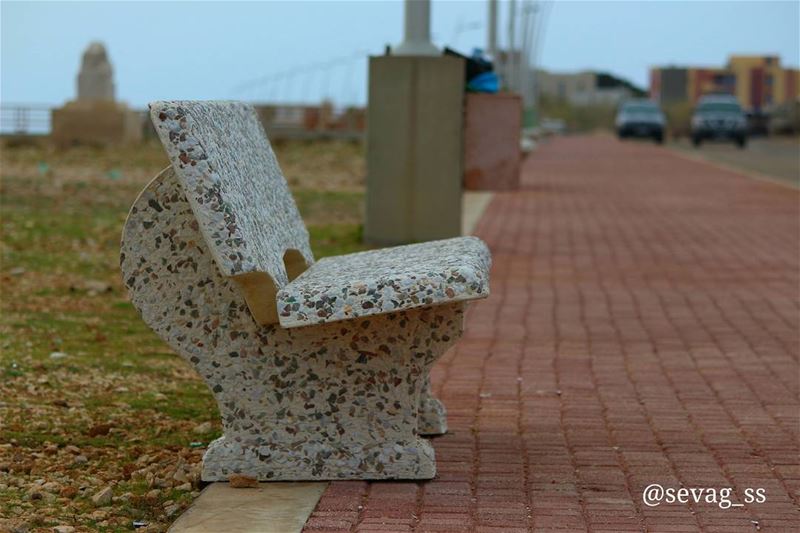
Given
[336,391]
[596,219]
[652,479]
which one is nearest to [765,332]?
[652,479]

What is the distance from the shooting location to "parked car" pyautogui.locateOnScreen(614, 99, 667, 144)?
56812 millimetres

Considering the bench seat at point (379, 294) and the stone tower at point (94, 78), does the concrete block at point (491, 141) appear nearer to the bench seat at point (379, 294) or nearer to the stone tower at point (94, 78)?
the bench seat at point (379, 294)

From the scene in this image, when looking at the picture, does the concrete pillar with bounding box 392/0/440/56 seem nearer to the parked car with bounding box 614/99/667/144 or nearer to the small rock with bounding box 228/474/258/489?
the small rock with bounding box 228/474/258/489

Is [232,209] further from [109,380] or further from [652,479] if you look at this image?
[109,380]

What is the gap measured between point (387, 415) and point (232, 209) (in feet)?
2.66

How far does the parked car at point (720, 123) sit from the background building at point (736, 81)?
231ft

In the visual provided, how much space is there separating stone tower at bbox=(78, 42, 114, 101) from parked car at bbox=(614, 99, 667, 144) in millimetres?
27241

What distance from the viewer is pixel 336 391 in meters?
4.34

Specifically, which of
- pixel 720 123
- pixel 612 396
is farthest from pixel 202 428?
pixel 720 123

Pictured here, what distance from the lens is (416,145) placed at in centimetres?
1170

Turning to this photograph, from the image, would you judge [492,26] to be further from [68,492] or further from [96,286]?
[68,492]

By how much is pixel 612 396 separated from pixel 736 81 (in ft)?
435

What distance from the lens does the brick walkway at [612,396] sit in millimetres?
4039

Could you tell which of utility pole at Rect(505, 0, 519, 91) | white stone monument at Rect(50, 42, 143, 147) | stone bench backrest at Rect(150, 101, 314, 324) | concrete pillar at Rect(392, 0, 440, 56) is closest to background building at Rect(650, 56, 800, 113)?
utility pole at Rect(505, 0, 519, 91)
